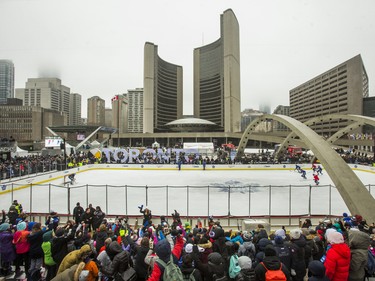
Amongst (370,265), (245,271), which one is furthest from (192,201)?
(245,271)

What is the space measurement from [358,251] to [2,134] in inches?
6378

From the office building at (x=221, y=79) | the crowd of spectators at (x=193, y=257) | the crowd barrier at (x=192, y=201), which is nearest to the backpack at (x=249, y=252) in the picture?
the crowd of spectators at (x=193, y=257)

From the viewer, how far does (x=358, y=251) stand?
14.6 ft

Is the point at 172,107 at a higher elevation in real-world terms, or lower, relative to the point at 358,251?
higher

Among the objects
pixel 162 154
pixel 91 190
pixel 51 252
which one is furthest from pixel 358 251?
pixel 162 154

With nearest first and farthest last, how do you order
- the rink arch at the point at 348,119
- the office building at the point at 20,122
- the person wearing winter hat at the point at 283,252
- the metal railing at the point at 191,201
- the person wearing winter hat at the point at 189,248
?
the person wearing winter hat at the point at 189,248 → the person wearing winter hat at the point at 283,252 → the metal railing at the point at 191,201 → the rink arch at the point at 348,119 → the office building at the point at 20,122

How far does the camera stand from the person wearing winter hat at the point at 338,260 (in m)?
4.21

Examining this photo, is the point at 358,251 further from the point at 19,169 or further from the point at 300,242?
the point at 19,169

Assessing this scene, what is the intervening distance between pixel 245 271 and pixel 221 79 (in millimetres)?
145727

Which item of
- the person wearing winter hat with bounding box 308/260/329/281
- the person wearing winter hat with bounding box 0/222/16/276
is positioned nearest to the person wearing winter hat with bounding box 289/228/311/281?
the person wearing winter hat with bounding box 308/260/329/281

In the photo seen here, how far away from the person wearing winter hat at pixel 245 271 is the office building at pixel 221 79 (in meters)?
128

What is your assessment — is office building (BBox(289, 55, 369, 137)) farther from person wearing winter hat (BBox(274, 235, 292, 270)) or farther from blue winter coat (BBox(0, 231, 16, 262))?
blue winter coat (BBox(0, 231, 16, 262))

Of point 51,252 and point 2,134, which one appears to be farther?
point 2,134

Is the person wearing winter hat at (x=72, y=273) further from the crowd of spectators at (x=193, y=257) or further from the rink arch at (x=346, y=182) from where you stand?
the rink arch at (x=346, y=182)
